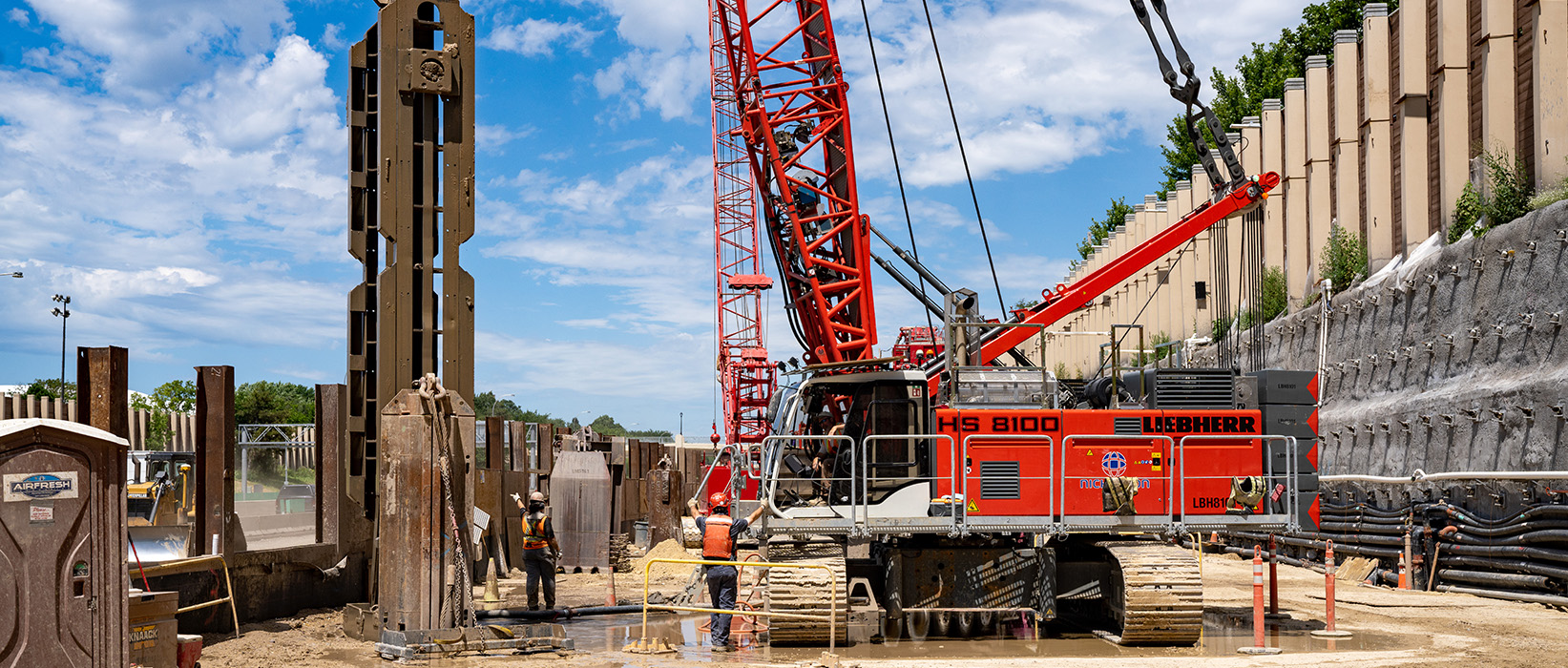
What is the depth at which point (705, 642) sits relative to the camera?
601 inches

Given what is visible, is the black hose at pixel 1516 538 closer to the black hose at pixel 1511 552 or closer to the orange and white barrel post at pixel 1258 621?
the black hose at pixel 1511 552

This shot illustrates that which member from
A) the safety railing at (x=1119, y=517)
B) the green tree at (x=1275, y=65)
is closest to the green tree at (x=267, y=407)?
the green tree at (x=1275, y=65)

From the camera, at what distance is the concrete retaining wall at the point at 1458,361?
21562 mm

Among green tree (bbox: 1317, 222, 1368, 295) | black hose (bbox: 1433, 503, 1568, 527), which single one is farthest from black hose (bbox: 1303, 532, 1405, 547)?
green tree (bbox: 1317, 222, 1368, 295)

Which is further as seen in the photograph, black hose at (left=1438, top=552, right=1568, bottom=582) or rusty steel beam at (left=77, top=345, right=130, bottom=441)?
black hose at (left=1438, top=552, right=1568, bottom=582)

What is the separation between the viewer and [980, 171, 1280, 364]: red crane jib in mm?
21047

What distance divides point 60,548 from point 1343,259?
97.1ft

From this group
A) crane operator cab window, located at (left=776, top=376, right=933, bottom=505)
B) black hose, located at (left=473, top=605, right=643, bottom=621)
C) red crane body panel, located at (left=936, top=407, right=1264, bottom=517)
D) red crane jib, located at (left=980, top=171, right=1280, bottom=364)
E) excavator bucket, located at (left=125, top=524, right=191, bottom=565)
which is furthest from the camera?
red crane jib, located at (left=980, top=171, right=1280, bottom=364)

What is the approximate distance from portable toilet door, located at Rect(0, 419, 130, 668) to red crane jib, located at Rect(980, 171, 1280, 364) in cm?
1465

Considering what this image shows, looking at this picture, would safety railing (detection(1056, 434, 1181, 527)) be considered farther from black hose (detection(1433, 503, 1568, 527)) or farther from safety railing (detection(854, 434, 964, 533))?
black hose (detection(1433, 503, 1568, 527))

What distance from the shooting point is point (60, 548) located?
8562 mm

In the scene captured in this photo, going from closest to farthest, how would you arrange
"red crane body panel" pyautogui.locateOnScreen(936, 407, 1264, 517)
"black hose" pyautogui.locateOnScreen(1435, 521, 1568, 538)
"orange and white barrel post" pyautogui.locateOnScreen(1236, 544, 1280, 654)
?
1. "orange and white barrel post" pyautogui.locateOnScreen(1236, 544, 1280, 654)
2. "red crane body panel" pyautogui.locateOnScreen(936, 407, 1264, 517)
3. "black hose" pyautogui.locateOnScreen(1435, 521, 1568, 538)

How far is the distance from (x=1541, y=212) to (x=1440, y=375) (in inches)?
173

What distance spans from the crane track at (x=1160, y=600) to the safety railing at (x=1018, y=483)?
3.26 ft
